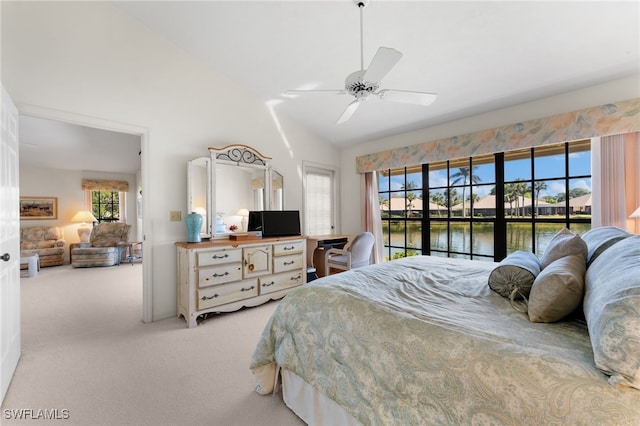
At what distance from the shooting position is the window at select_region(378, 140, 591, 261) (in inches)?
117

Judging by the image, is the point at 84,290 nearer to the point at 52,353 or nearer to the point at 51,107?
the point at 52,353

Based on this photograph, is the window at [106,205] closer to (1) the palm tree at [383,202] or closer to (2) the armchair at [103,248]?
(2) the armchair at [103,248]

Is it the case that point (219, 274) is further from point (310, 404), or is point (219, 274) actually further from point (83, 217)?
point (83, 217)

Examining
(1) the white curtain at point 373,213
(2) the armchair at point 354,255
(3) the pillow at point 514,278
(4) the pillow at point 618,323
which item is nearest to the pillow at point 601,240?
(3) the pillow at point 514,278

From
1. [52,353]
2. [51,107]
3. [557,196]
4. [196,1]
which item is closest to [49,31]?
[51,107]

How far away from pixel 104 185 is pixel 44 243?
1811 millimetres

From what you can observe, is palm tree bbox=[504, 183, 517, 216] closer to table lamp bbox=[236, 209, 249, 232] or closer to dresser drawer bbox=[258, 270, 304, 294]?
dresser drawer bbox=[258, 270, 304, 294]

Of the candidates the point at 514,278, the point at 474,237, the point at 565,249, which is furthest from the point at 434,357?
the point at 474,237

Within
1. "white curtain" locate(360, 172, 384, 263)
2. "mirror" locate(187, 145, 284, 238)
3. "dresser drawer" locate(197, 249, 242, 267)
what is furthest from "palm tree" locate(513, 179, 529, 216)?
"dresser drawer" locate(197, 249, 242, 267)

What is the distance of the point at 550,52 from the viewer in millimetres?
2367

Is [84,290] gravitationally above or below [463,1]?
below

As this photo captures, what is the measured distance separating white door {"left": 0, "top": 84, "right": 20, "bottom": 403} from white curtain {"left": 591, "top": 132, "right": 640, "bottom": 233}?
16.0 ft

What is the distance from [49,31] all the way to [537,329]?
4217 mm

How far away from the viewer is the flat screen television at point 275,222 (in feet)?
12.3
